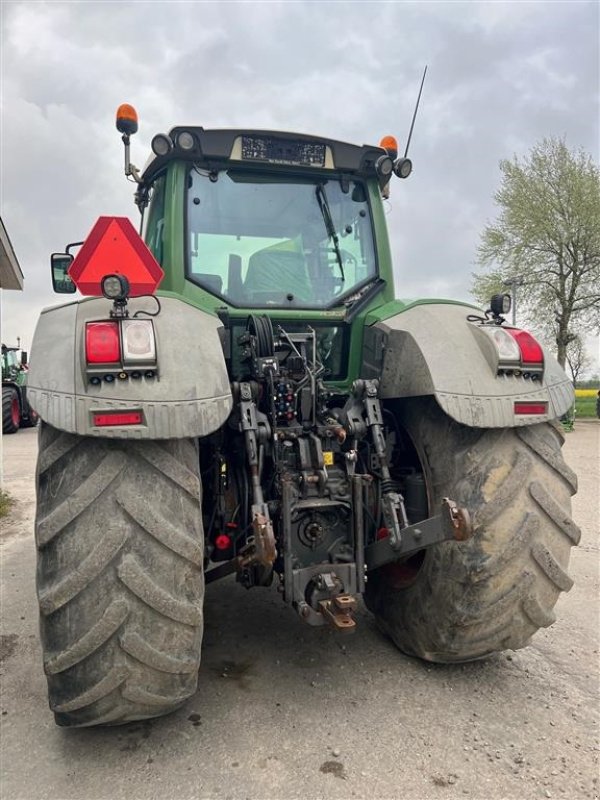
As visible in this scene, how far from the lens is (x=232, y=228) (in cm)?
329

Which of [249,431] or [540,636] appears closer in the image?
[249,431]

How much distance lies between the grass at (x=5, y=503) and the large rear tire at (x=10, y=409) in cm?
992

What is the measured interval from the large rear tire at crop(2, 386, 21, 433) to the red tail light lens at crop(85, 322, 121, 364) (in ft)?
51.8

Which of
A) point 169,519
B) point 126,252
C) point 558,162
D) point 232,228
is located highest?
point 558,162

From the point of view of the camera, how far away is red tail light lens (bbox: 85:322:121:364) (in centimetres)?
218

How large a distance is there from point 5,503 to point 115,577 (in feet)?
18.9

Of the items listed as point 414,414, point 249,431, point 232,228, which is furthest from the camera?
point 232,228

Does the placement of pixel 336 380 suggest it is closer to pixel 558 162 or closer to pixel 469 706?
pixel 469 706

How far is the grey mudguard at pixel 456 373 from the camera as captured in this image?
2539 mm

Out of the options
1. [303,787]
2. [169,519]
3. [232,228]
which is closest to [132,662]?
[169,519]

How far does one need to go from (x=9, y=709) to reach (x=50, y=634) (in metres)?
0.84

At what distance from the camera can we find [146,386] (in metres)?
2.18

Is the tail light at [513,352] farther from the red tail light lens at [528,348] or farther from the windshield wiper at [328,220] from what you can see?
the windshield wiper at [328,220]

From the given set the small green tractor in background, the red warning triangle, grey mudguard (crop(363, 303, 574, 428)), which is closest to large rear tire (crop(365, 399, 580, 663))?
grey mudguard (crop(363, 303, 574, 428))
